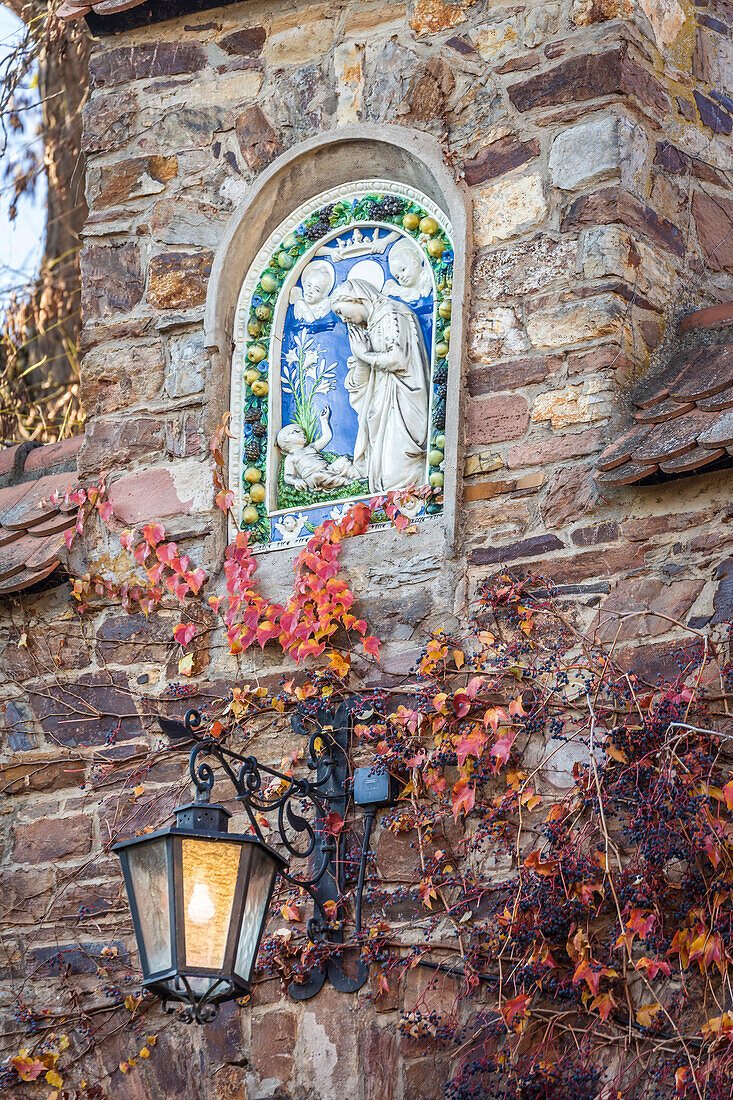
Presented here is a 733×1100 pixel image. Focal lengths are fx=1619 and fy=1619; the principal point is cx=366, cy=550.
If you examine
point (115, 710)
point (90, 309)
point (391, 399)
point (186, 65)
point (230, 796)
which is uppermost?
point (186, 65)

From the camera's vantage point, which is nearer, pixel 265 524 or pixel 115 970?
pixel 115 970

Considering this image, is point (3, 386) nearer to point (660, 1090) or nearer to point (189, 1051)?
point (189, 1051)

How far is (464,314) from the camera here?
Result: 4.75 meters

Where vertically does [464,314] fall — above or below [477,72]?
below

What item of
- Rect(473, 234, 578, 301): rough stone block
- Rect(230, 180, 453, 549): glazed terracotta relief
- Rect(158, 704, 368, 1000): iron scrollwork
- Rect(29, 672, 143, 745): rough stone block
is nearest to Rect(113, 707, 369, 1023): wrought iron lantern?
Rect(158, 704, 368, 1000): iron scrollwork

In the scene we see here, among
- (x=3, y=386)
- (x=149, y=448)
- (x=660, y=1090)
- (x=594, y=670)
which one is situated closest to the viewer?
(x=660, y=1090)

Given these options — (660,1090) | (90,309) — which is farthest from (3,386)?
(660,1090)

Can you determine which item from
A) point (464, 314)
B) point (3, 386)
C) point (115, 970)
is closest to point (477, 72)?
point (464, 314)

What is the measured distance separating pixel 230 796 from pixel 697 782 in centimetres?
145

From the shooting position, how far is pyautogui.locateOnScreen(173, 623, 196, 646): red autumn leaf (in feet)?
15.8

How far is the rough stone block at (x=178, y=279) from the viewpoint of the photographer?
522 cm

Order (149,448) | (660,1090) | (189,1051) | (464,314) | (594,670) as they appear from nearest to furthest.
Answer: (660,1090), (594,670), (189,1051), (464,314), (149,448)

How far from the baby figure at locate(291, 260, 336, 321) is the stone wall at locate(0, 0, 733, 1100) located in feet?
1.04

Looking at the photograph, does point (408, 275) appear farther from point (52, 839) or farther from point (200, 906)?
point (200, 906)
